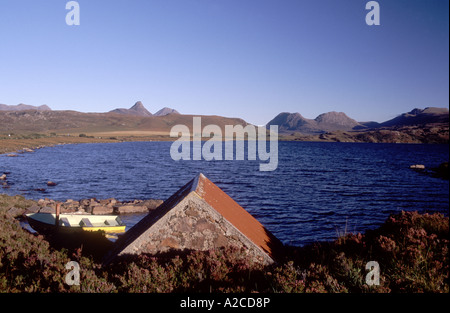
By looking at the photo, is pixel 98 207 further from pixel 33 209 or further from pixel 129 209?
pixel 33 209

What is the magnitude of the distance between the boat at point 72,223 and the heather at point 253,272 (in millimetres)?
10755

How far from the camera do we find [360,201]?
34875 millimetres

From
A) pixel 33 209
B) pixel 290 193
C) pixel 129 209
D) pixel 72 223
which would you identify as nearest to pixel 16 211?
pixel 33 209

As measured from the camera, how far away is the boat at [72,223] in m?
17.0

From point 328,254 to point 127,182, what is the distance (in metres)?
43.1

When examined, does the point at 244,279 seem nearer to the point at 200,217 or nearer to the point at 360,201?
the point at 200,217

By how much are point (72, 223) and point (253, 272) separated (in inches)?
650

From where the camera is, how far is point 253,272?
610 centimetres

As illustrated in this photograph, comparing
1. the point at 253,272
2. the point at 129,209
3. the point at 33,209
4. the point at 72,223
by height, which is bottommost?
the point at 129,209

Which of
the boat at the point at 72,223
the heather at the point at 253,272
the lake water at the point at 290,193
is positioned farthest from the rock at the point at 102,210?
the heather at the point at 253,272

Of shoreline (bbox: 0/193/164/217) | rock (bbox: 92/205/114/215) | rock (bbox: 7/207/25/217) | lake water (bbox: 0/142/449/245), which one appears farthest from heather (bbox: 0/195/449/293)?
shoreline (bbox: 0/193/164/217)

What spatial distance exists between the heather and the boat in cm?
1076

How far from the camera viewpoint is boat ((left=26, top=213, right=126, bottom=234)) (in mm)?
17031
